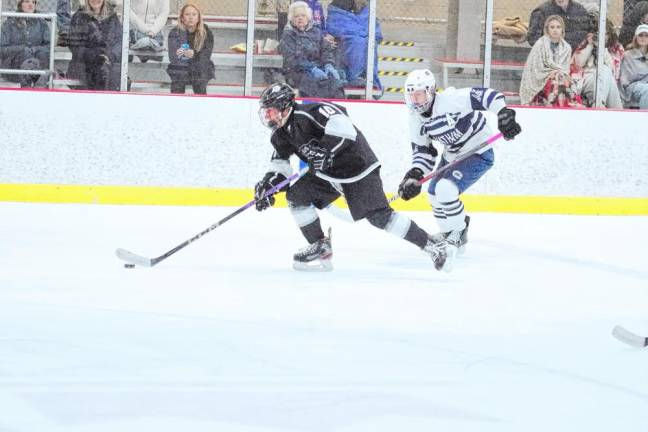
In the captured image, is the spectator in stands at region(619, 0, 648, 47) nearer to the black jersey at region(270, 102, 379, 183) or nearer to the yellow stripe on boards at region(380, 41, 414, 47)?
the yellow stripe on boards at region(380, 41, 414, 47)

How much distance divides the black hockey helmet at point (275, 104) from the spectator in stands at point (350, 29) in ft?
8.69

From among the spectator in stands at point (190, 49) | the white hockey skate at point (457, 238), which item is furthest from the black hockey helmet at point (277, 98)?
the spectator in stands at point (190, 49)

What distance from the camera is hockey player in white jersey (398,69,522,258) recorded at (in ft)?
14.0

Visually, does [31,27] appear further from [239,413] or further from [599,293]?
[239,413]

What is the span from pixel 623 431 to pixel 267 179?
90.2 inches

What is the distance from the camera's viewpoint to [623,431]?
196 cm

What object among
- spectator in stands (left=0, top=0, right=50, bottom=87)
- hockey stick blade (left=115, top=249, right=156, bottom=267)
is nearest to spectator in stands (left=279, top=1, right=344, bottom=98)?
spectator in stands (left=0, top=0, right=50, bottom=87)

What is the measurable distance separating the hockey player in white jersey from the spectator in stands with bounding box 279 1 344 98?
1.85 metres

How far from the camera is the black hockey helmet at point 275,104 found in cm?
379

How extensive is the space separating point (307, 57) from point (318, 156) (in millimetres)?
2650

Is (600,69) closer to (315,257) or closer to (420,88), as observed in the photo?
(420,88)

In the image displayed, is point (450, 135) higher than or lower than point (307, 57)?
lower

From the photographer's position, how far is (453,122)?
4426mm

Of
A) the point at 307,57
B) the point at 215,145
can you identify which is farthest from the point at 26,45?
the point at 307,57
